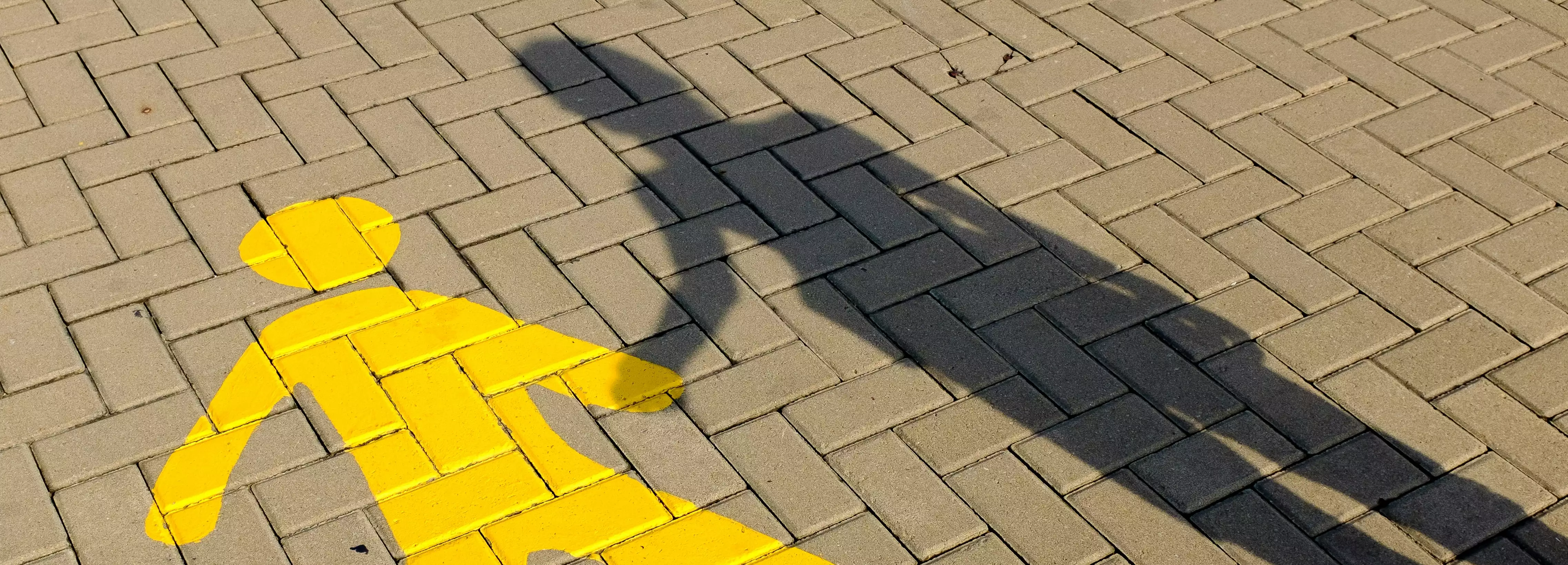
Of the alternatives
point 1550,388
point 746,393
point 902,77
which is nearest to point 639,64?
point 902,77

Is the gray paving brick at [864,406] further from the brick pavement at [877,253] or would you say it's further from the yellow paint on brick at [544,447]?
the yellow paint on brick at [544,447]

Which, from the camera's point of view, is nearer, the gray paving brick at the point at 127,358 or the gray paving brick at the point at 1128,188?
the gray paving brick at the point at 127,358

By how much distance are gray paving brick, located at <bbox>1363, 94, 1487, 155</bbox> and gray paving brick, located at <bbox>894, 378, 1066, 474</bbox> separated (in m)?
1.70

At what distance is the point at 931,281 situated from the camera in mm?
3422

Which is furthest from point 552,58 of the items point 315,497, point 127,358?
point 315,497

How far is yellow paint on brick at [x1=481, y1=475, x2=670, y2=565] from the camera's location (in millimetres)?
2732

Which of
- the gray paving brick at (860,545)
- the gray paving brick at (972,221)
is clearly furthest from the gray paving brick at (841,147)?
the gray paving brick at (860,545)

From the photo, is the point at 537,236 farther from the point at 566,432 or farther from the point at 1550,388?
the point at 1550,388

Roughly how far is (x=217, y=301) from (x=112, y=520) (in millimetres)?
682

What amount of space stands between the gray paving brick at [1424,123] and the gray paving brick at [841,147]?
4.84 feet

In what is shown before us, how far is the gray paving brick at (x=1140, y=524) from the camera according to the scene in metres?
2.76

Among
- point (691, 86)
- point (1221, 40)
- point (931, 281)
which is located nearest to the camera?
point (931, 281)

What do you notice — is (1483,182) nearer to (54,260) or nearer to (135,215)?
(135,215)

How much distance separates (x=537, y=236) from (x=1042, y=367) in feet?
4.41
